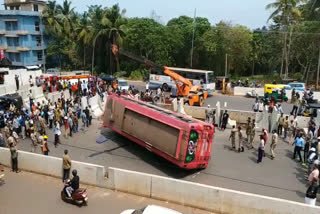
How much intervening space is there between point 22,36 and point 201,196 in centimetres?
4813

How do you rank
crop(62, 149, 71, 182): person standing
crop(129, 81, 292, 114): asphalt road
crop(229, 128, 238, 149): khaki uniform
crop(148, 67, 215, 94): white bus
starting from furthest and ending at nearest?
crop(148, 67, 215, 94): white bus, crop(129, 81, 292, 114): asphalt road, crop(229, 128, 238, 149): khaki uniform, crop(62, 149, 71, 182): person standing

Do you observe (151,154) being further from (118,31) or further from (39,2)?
(39,2)

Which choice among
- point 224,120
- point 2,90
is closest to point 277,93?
point 224,120

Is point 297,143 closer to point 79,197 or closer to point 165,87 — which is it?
point 79,197

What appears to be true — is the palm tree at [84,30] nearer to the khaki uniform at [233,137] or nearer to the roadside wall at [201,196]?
the khaki uniform at [233,137]

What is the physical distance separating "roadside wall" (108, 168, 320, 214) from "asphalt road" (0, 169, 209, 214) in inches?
10.0

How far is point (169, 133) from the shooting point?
13.2 m

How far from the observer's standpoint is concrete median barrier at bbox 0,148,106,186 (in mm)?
11906

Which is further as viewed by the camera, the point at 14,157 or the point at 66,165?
the point at 14,157

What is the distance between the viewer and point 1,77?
2966 centimetres

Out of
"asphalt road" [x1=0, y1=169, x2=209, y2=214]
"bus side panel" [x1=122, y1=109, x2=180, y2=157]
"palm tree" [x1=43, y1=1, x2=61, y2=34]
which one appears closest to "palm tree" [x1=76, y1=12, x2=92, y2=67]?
"palm tree" [x1=43, y1=1, x2=61, y2=34]

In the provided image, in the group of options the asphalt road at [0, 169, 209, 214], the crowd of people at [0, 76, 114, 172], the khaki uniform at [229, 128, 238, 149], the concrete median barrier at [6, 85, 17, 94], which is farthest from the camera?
the concrete median barrier at [6, 85, 17, 94]

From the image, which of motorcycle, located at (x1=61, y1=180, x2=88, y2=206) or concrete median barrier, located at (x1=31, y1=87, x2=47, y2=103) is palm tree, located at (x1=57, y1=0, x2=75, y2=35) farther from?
motorcycle, located at (x1=61, y1=180, x2=88, y2=206)

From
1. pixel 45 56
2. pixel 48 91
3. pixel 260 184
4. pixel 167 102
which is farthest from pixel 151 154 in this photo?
pixel 45 56
